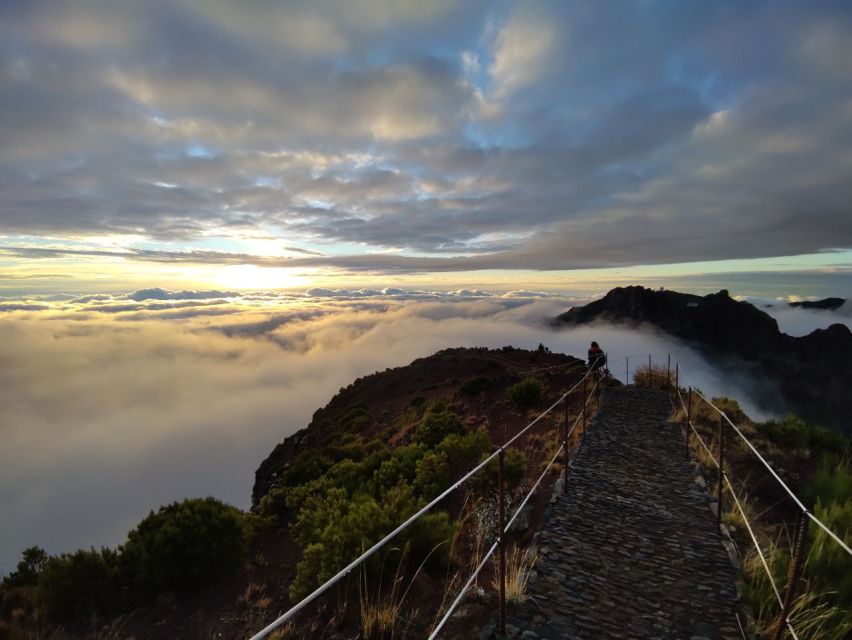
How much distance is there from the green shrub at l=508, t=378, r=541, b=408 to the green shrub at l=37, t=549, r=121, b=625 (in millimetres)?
14193

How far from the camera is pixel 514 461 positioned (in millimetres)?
9117

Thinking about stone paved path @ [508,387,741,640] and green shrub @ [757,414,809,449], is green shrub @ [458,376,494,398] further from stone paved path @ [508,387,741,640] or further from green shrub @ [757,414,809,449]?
stone paved path @ [508,387,741,640]

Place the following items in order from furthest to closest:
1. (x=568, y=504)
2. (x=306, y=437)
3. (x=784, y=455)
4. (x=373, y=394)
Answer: (x=373, y=394) → (x=306, y=437) → (x=784, y=455) → (x=568, y=504)

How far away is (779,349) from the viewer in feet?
516

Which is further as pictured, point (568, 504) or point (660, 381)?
point (660, 381)

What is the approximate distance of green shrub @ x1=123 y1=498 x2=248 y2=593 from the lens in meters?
6.57

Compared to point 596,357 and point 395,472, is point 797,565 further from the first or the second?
point 596,357

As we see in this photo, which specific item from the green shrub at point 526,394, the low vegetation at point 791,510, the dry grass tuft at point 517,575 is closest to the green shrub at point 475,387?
the green shrub at point 526,394

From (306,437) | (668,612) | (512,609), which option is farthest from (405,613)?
(306,437)

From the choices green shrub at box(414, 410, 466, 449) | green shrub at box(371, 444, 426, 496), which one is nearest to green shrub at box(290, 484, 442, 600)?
green shrub at box(371, 444, 426, 496)

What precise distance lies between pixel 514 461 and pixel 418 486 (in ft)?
6.94

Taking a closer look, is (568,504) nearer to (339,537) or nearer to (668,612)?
(668,612)

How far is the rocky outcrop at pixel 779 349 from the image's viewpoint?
407ft

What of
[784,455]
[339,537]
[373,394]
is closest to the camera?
[339,537]
